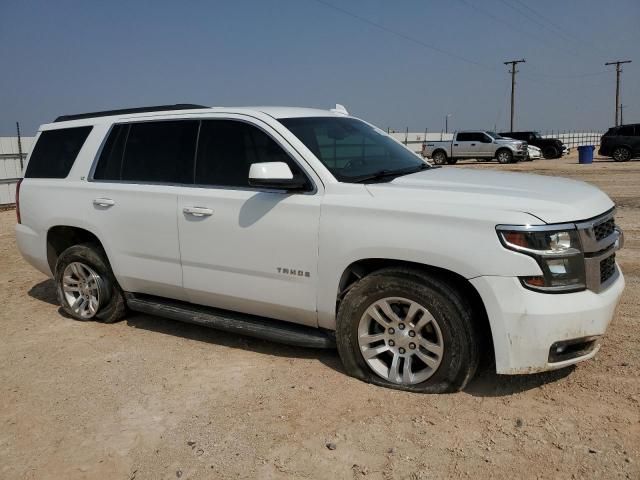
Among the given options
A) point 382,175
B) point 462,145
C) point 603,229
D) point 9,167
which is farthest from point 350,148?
point 462,145

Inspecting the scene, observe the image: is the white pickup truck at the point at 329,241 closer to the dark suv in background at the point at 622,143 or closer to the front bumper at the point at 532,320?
the front bumper at the point at 532,320

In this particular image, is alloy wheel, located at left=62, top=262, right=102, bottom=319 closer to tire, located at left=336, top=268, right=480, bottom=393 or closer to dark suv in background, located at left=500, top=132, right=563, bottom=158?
tire, located at left=336, top=268, right=480, bottom=393

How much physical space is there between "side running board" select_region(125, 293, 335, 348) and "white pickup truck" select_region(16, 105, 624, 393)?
0.05ft

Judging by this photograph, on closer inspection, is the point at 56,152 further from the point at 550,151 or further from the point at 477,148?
the point at 550,151

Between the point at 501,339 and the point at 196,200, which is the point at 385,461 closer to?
the point at 501,339

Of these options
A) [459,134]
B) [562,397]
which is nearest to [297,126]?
[562,397]

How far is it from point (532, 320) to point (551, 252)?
38cm

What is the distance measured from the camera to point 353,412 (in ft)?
11.3

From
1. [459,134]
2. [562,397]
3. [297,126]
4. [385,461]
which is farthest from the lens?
[459,134]

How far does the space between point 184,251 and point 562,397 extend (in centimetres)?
281

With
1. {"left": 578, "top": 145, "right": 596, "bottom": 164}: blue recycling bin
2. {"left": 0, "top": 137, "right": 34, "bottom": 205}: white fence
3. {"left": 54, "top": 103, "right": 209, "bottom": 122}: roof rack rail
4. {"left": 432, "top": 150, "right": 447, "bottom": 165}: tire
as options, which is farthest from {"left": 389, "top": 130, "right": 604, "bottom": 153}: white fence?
{"left": 54, "top": 103, "right": 209, "bottom": 122}: roof rack rail

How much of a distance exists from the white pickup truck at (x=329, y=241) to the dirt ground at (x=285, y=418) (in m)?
0.28

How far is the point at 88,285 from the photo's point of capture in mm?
5293

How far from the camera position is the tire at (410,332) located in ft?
11.1
